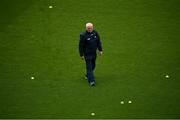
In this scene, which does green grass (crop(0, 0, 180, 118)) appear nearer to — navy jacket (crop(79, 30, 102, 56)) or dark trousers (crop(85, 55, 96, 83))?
dark trousers (crop(85, 55, 96, 83))

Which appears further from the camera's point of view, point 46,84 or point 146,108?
point 46,84

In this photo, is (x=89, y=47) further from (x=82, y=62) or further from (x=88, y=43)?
(x=82, y=62)

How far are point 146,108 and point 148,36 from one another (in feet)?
13.3

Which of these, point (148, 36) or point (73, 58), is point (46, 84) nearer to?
point (73, 58)

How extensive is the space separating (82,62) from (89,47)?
5.08 feet

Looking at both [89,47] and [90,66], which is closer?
[89,47]

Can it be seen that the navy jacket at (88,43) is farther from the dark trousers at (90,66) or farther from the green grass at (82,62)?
the green grass at (82,62)

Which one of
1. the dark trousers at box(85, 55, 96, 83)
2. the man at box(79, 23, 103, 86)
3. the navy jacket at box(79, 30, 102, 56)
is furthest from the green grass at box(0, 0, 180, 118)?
the navy jacket at box(79, 30, 102, 56)

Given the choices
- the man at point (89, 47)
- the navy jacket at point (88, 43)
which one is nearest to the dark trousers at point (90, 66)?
the man at point (89, 47)

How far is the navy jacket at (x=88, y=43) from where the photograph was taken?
550 inches

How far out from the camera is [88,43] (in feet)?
46.1

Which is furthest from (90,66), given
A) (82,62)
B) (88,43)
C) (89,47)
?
(82,62)

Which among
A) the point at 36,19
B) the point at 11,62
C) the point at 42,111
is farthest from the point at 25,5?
the point at 42,111

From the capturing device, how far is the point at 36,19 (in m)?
17.8
